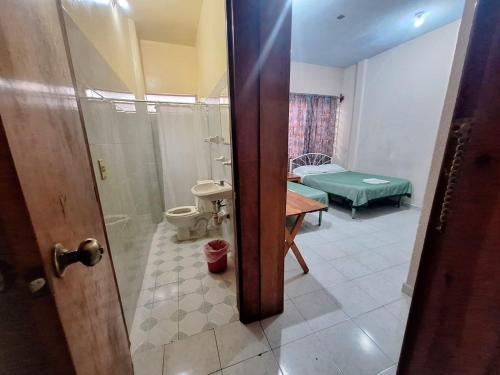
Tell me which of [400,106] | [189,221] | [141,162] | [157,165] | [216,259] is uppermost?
[400,106]

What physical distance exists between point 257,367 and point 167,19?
425 cm

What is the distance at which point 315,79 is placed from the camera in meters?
4.55

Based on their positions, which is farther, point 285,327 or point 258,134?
point 285,327

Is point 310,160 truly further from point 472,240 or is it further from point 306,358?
point 472,240

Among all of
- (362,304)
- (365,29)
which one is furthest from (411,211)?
(365,29)

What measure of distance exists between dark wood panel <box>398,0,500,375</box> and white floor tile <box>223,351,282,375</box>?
36.8 inches

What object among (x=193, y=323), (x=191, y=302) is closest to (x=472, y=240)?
(x=193, y=323)

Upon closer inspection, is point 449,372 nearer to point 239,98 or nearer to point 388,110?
point 239,98

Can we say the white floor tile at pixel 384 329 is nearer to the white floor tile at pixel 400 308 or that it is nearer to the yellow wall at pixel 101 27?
the white floor tile at pixel 400 308

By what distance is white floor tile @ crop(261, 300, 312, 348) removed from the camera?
1.32 meters

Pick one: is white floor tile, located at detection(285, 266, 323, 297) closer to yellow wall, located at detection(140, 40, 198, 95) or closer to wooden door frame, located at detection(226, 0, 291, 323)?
wooden door frame, located at detection(226, 0, 291, 323)

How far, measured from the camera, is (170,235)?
280 centimetres

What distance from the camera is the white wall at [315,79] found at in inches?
172

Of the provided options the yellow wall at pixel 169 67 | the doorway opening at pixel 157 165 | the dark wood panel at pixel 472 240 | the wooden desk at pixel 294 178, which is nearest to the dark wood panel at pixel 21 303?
the dark wood panel at pixel 472 240
